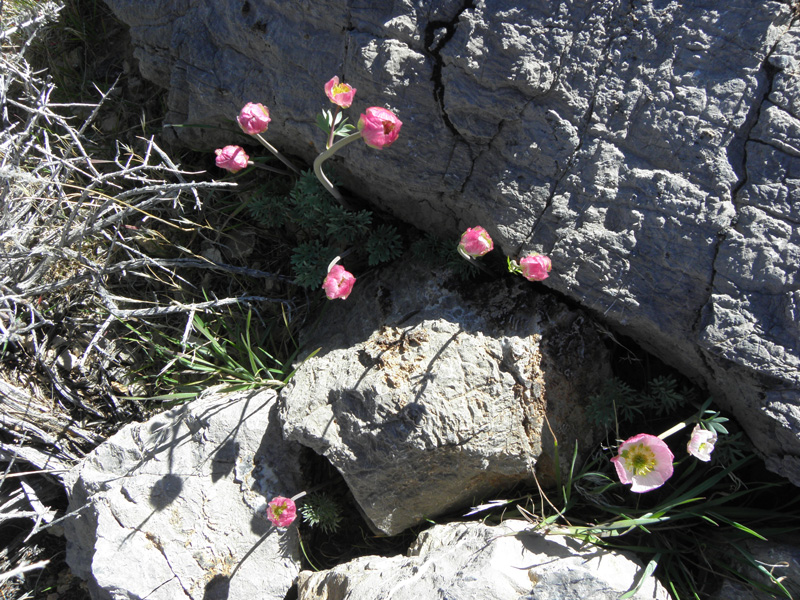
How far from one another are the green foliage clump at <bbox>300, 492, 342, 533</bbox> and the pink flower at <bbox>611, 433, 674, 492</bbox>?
50.6 inches

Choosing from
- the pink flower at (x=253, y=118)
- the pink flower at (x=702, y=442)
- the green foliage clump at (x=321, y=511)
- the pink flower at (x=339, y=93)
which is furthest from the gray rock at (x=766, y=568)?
the pink flower at (x=253, y=118)

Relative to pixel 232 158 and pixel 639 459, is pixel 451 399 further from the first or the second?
pixel 232 158

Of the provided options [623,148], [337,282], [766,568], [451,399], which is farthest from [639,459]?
[337,282]

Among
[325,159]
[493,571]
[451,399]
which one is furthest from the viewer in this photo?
[325,159]

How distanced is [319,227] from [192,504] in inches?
56.9

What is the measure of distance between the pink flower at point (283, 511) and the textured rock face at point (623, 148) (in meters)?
1.42

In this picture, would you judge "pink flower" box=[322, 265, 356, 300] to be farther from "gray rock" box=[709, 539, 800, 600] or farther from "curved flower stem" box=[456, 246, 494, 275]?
"gray rock" box=[709, 539, 800, 600]

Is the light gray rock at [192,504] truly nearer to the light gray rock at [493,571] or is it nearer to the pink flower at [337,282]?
the light gray rock at [493,571]

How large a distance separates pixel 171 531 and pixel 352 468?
905mm

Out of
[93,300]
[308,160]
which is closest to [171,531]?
[93,300]

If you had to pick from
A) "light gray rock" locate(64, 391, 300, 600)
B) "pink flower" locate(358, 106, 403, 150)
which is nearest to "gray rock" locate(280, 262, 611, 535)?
"light gray rock" locate(64, 391, 300, 600)

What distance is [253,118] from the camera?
2.39 m

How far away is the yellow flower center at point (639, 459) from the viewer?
208 cm

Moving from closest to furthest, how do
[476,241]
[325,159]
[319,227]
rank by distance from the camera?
[476,241], [325,159], [319,227]
